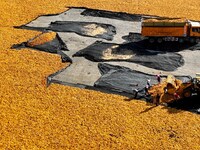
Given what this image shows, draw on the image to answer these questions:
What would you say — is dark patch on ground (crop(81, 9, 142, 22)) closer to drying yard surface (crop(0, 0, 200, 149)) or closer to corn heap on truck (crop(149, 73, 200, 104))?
drying yard surface (crop(0, 0, 200, 149))

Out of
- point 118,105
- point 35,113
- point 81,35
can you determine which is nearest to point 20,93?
point 35,113

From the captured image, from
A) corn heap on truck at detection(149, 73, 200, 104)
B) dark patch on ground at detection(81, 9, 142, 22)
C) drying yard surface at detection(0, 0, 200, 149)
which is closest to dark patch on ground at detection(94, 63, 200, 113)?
corn heap on truck at detection(149, 73, 200, 104)

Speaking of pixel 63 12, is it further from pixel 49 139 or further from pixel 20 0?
pixel 49 139

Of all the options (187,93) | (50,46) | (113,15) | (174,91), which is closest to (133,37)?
(113,15)

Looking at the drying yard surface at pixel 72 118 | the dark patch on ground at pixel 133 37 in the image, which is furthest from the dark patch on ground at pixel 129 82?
the dark patch on ground at pixel 133 37

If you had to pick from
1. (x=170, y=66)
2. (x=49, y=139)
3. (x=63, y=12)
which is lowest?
(x=49, y=139)

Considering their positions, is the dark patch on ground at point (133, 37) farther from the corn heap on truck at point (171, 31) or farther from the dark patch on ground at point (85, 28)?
the dark patch on ground at point (85, 28)
